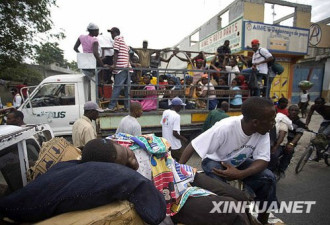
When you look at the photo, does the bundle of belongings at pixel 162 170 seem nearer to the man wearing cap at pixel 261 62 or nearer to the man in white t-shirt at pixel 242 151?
the man in white t-shirt at pixel 242 151

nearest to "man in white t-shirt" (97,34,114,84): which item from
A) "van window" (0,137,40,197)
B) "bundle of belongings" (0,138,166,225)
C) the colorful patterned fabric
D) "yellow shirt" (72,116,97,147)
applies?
"yellow shirt" (72,116,97,147)

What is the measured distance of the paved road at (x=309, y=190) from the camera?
256 cm

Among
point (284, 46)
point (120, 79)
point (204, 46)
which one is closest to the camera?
point (120, 79)

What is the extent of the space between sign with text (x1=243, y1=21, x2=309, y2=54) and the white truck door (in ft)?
28.8

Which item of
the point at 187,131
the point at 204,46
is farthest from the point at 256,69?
the point at 204,46

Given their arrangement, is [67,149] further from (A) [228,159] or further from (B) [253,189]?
(B) [253,189]

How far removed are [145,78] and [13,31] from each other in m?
7.44

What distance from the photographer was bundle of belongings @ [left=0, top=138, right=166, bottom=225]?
2.91 feet

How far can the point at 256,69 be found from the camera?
530cm

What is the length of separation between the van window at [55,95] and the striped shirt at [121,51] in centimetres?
137

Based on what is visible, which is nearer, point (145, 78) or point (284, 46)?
point (145, 78)

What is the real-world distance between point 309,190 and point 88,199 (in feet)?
12.4

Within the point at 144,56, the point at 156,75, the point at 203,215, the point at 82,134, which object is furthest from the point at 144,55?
the point at 203,215

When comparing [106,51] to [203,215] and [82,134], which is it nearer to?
[82,134]
